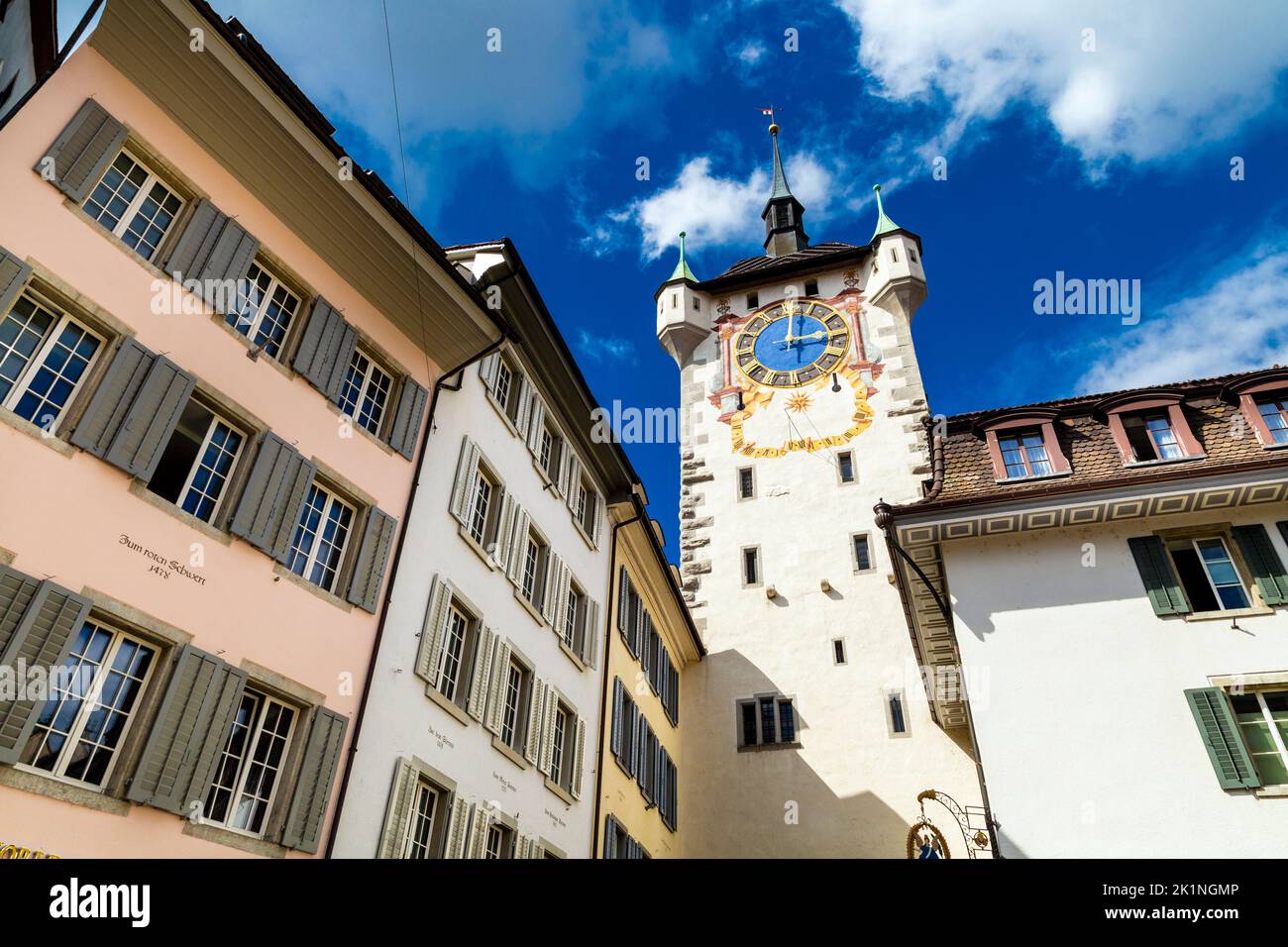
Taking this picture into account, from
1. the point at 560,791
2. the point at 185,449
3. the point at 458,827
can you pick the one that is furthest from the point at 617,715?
the point at 185,449

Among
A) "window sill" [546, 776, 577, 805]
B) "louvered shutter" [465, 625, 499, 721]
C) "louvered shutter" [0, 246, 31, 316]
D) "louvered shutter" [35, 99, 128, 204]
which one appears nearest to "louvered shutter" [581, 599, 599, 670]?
"window sill" [546, 776, 577, 805]

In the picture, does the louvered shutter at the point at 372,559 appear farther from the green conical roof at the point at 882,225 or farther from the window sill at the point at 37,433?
the green conical roof at the point at 882,225

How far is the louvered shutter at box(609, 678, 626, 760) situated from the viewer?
20.3m

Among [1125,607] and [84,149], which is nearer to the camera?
[84,149]

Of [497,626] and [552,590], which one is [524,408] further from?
[497,626]

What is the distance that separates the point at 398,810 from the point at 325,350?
6.48m

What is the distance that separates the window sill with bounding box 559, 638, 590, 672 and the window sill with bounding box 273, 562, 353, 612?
6.63m

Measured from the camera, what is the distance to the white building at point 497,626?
41.8 ft

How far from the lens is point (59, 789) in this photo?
8.24m

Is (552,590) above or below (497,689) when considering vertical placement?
above

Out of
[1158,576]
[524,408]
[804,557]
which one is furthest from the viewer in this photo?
[804,557]

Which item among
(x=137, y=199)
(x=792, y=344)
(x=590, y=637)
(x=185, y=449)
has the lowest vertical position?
(x=185, y=449)

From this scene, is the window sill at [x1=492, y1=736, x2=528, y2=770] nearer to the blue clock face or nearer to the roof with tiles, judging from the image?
the roof with tiles
